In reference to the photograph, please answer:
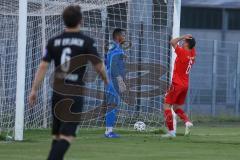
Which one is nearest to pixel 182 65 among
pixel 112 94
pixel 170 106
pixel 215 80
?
pixel 170 106

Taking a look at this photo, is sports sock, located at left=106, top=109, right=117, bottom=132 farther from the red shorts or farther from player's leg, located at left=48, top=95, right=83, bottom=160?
player's leg, located at left=48, top=95, right=83, bottom=160

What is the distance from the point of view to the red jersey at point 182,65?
1756 cm

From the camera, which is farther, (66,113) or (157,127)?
(157,127)

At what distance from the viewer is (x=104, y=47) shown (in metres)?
20.9

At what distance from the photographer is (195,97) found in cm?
2983

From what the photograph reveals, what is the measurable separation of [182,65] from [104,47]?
12.2ft

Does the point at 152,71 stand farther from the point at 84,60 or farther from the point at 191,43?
the point at 84,60

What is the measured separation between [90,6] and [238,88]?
11762 millimetres

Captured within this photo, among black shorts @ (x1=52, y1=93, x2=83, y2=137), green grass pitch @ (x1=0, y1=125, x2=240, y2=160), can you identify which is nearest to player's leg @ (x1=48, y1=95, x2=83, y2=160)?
black shorts @ (x1=52, y1=93, x2=83, y2=137)

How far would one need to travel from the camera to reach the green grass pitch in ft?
43.6

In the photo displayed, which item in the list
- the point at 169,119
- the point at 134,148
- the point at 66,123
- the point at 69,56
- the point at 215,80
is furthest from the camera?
the point at 215,80

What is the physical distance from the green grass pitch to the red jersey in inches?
Answer: 48.1

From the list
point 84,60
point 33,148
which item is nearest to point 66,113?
point 84,60

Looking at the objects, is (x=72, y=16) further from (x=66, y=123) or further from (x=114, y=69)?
(x=114, y=69)
